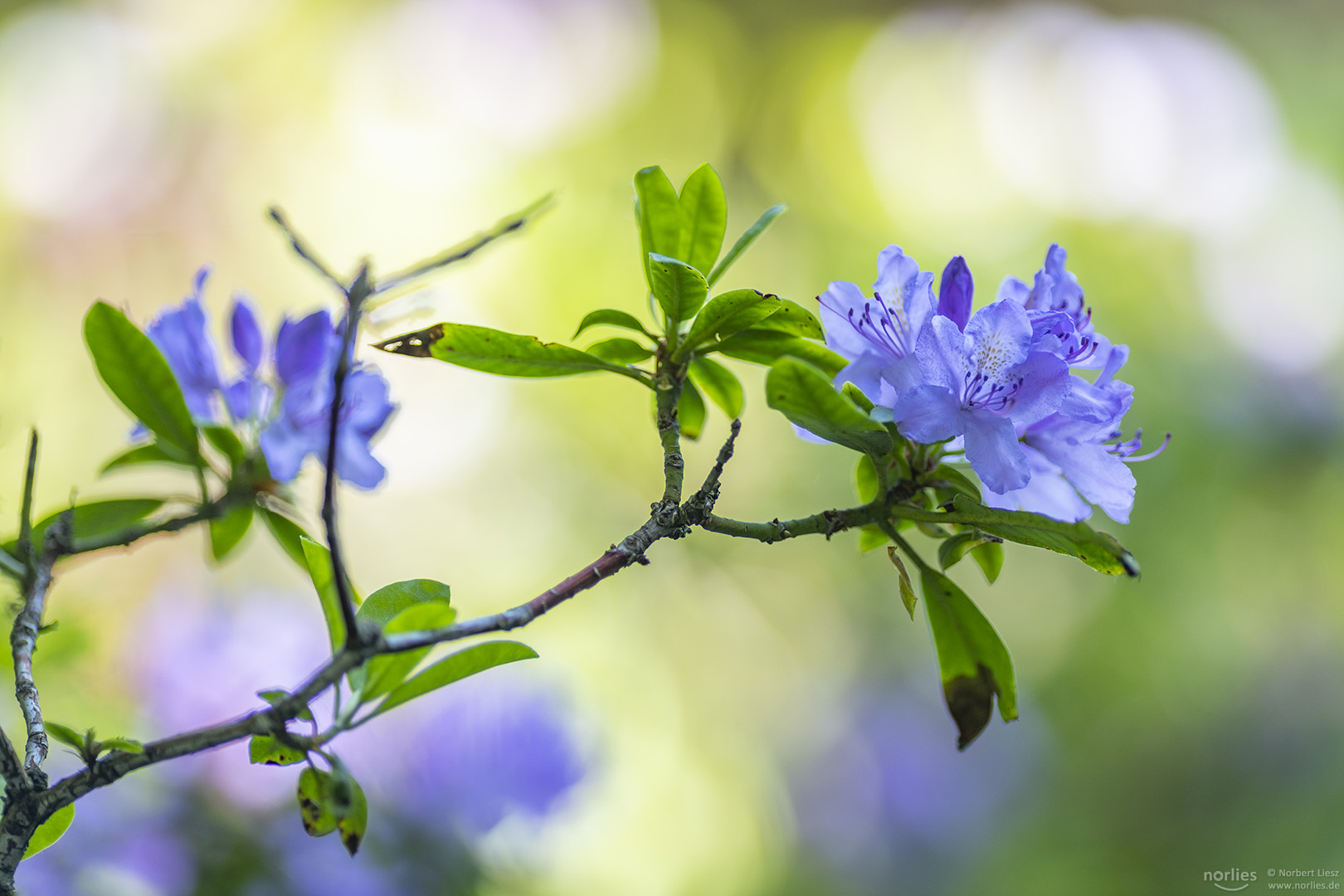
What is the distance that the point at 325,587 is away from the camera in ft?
1.33

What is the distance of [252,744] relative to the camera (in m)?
0.37

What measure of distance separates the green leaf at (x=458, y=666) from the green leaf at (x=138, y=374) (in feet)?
0.64

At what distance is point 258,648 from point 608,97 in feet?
12.9

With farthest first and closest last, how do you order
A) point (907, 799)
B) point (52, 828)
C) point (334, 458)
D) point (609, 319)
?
point (907, 799) < point (609, 319) < point (52, 828) < point (334, 458)

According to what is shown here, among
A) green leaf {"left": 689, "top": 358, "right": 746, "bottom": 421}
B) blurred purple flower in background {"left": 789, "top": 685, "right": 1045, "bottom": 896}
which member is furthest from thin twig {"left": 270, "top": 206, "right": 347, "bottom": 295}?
blurred purple flower in background {"left": 789, "top": 685, "right": 1045, "bottom": 896}

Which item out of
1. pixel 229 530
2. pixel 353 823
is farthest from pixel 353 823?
pixel 229 530

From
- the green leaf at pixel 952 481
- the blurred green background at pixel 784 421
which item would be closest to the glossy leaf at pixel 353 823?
the green leaf at pixel 952 481

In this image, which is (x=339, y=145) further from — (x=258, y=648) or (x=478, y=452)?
(x=258, y=648)

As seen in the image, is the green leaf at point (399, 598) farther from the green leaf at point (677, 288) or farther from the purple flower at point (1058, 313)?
the purple flower at point (1058, 313)

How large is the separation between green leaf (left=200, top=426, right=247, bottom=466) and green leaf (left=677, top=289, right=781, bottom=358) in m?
0.25

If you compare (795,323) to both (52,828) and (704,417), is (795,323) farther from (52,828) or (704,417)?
(52,828)

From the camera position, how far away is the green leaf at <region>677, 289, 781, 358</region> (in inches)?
16.8

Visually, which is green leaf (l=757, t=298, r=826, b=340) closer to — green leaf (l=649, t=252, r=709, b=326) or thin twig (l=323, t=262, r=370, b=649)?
green leaf (l=649, t=252, r=709, b=326)

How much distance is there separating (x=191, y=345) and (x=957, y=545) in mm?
454
